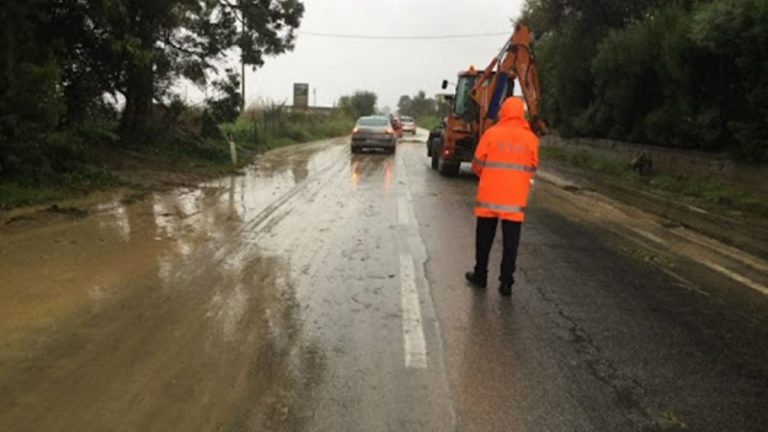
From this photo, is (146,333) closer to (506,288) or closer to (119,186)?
(506,288)

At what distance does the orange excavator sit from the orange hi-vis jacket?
335 inches

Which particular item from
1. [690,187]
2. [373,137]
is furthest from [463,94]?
[373,137]

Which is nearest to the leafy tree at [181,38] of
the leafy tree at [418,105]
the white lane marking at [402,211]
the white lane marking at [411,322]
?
the white lane marking at [402,211]

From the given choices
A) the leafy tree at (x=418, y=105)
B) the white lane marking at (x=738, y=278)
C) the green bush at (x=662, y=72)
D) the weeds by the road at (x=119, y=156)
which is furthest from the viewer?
the leafy tree at (x=418, y=105)

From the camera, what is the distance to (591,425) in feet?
12.4

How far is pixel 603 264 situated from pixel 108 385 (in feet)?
18.7

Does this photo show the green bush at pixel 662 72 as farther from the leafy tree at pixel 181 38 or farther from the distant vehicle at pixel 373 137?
the leafy tree at pixel 181 38

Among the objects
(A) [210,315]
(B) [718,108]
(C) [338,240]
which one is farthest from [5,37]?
(B) [718,108]

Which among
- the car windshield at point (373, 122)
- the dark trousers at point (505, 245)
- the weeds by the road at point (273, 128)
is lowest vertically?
the weeds by the road at point (273, 128)

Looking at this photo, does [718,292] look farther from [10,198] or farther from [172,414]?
[10,198]

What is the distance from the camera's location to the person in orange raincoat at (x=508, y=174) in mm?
6438

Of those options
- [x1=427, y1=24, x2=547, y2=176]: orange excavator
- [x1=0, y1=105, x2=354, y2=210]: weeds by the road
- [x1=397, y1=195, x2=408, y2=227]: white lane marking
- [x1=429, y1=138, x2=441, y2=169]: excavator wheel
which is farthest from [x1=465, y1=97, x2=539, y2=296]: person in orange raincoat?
[x1=429, y1=138, x2=441, y2=169]: excavator wheel

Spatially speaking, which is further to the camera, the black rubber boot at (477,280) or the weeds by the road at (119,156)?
the weeds by the road at (119,156)

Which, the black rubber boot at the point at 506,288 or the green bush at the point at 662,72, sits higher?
the green bush at the point at 662,72
